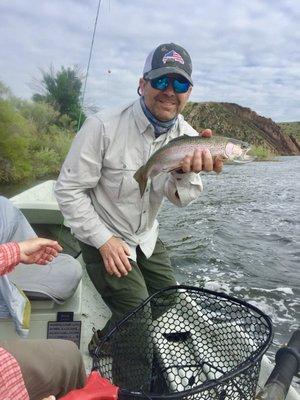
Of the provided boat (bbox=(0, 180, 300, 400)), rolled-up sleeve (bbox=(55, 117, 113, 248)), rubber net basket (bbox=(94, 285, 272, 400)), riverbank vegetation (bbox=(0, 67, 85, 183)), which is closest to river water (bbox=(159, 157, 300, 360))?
boat (bbox=(0, 180, 300, 400))

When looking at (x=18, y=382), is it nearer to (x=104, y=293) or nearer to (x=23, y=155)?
(x=104, y=293)

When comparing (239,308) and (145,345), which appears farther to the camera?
(145,345)

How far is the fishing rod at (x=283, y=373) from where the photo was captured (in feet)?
5.78

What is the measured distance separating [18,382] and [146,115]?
179 centimetres

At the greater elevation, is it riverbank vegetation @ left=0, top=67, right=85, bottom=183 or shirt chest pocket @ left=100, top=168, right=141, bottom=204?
shirt chest pocket @ left=100, top=168, right=141, bottom=204

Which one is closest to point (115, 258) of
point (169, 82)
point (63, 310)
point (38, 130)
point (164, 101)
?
point (63, 310)

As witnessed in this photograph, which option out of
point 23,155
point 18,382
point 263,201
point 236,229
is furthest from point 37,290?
point 23,155

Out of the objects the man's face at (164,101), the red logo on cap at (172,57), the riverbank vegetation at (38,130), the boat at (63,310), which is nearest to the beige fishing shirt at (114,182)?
the man's face at (164,101)

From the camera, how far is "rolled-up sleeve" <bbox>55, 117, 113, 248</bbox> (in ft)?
9.10

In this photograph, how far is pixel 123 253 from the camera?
2703 mm

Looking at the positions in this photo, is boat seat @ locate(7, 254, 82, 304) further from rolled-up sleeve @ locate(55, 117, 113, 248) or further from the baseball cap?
the baseball cap

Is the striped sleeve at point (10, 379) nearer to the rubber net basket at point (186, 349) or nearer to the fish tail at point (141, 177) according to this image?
the rubber net basket at point (186, 349)

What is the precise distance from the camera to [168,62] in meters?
2.67

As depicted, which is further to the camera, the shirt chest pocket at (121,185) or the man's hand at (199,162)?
the shirt chest pocket at (121,185)
